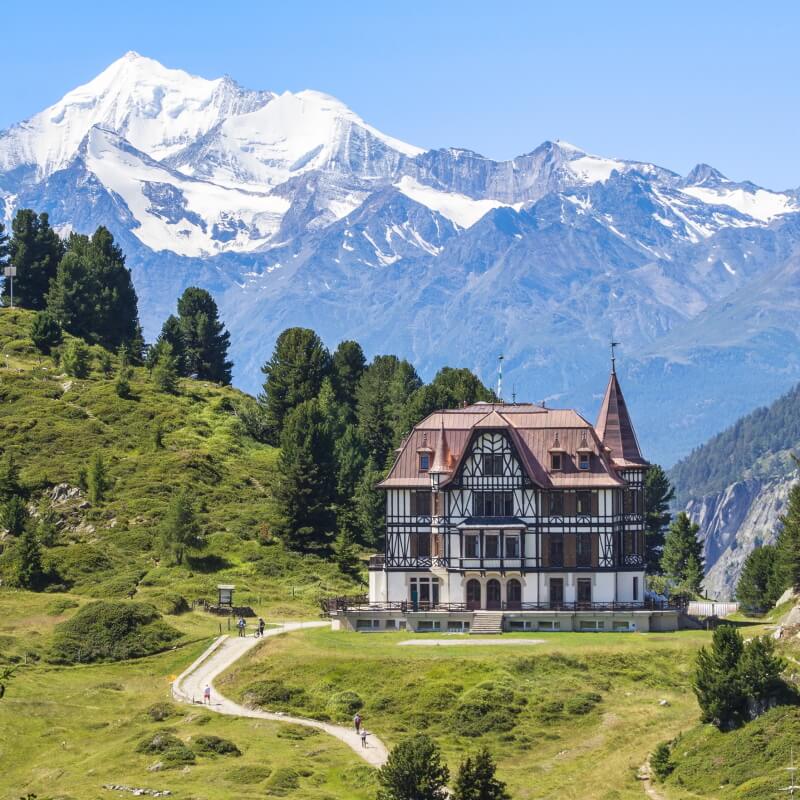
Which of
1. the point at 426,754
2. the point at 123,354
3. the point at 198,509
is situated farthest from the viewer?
the point at 123,354

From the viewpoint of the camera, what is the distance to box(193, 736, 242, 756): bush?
301ft

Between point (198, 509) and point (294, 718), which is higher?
point (198, 509)

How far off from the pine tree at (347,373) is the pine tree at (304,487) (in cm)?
3031

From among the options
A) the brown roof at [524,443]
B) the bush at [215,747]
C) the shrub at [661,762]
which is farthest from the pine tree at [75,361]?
the shrub at [661,762]

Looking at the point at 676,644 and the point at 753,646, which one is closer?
the point at 753,646

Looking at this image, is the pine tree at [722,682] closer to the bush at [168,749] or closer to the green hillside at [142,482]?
the bush at [168,749]

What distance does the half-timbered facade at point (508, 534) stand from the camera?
122m

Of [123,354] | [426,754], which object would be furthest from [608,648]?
[123,354]

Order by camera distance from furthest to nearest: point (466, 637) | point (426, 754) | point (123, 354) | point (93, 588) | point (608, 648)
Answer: point (123, 354)
point (93, 588)
point (466, 637)
point (608, 648)
point (426, 754)

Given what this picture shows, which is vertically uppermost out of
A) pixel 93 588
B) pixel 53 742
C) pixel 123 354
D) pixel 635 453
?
pixel 123 354

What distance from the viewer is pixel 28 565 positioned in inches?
5231

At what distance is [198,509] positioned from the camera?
150500 millimetres

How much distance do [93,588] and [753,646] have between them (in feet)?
187

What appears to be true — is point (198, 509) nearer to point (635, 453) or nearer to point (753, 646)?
point (635, 453)
